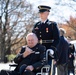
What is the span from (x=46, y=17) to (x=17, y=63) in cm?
107

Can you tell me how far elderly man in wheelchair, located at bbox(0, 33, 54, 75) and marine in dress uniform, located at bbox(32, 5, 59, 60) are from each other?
37 cm

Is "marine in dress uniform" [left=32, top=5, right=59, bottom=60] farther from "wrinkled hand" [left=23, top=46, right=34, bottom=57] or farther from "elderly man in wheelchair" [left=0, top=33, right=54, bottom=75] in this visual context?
"wrinkled hand" [left=23, top=46, right=34, bottom=57]

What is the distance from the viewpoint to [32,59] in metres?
5.98

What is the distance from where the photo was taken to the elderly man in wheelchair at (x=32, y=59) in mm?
5781

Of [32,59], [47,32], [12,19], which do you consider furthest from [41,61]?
[12,19]

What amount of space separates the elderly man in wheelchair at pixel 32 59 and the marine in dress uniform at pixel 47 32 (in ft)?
1.21

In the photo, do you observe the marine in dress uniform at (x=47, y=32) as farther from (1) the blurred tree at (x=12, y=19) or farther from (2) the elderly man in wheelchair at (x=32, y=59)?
(1) the blurred tree at (x=12, y=19)

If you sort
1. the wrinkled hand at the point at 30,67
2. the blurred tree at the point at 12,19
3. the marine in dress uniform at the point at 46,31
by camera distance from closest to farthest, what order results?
the wrinkled hand at the point at 30,67, the marine in dress uniform at the point at 46,31, the blurred tree at the point at 12,19

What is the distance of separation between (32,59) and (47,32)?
824 millimetres

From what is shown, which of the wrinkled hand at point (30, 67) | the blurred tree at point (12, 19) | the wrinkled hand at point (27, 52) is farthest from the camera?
the blurred tree at point (12, 19)

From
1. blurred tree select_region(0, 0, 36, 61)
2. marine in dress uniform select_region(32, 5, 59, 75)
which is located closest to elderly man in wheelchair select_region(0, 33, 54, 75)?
marine in dress uniform select_region(32, 5, 59, 75)

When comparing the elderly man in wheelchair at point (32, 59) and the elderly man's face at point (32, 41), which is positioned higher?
the elderly man's face at point (32, 41)

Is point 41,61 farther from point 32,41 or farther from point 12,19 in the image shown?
point 12,19

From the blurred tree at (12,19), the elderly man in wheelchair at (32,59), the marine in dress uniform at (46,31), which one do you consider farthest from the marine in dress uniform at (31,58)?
the blurred tree at (12,19)
